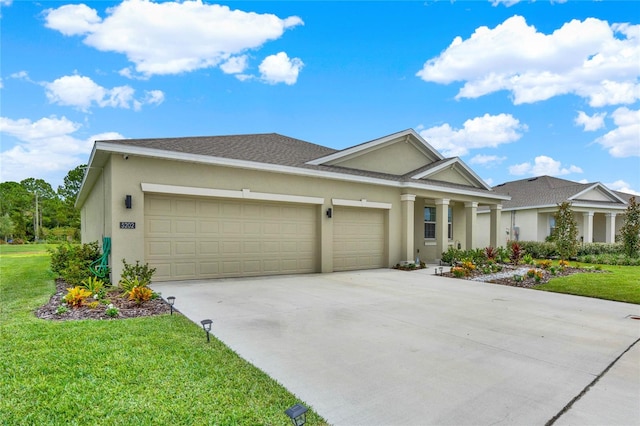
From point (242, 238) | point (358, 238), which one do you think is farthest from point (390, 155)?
point (242, 238)

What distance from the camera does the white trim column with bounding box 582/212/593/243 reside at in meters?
21.5

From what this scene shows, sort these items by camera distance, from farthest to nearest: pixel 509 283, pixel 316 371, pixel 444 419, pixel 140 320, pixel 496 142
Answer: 1. pixel 496 142
2. pixel 509 283
3. pixel 140 320
4. pixel 316 371
5. pixel 444 419

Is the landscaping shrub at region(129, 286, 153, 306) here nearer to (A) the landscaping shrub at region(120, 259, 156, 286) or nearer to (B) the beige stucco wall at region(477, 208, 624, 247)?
(A) the landscaping shrub at region(120, 259, 156, 286)

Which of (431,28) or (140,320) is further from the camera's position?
(431,28)

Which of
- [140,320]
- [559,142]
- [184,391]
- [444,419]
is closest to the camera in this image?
[444,419]

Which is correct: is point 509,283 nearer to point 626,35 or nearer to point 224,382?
point 626,35

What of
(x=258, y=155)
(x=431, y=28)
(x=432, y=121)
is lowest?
(x=258, y=155)

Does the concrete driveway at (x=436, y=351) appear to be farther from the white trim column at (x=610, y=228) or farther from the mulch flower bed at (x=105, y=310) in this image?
the white trim column at (x=610, y=228)

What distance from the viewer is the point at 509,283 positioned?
10.1m

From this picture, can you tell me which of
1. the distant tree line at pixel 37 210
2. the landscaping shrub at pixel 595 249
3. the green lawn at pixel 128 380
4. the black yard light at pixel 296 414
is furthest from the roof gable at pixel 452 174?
the distant tree line at pixel 37 210

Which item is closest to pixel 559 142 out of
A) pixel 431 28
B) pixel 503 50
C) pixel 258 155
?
pixel 503 50

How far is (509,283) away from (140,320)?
952 centimetres

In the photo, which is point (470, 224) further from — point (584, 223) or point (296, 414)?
point (296, 414)

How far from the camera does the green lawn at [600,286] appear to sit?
815 cm
